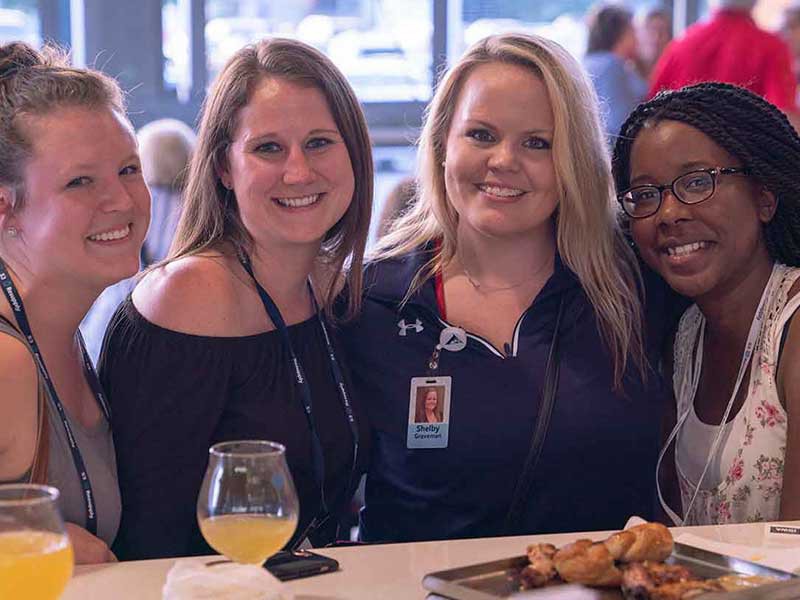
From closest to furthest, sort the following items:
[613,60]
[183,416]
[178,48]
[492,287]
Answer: [183,416] → [492,287] → [613,60] → [178,48]

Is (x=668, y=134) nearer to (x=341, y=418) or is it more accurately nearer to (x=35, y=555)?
(x=341, y=418)

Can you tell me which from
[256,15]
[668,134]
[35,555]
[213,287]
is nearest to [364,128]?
[213,287]

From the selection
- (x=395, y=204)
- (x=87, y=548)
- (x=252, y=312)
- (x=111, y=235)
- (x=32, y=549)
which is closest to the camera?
(x=32, y=549)

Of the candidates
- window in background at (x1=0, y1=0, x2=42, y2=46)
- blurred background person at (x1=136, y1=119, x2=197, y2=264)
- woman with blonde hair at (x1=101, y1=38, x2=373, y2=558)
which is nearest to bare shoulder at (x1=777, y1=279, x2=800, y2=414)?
woman with blonde hair at (x1=101, y1=38, x2=373, y2=558)

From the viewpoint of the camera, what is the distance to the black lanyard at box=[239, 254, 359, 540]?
2342mm

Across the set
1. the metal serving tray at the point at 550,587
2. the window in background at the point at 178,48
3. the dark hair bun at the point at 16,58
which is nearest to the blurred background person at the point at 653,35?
the window in background at the point at 178,48

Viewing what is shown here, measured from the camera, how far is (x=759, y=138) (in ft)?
8.31

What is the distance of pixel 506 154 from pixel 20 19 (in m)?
5.37

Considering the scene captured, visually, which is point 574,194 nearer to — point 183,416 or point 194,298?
point 194,298

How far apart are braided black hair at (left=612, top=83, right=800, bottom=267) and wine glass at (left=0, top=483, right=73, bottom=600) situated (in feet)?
5.40

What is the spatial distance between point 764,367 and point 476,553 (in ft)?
2.75

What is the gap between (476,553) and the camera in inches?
76.0

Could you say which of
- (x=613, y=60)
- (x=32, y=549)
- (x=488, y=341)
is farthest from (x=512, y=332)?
(x=613, y=60)

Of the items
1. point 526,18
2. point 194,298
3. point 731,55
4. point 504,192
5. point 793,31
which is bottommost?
point 194,298
